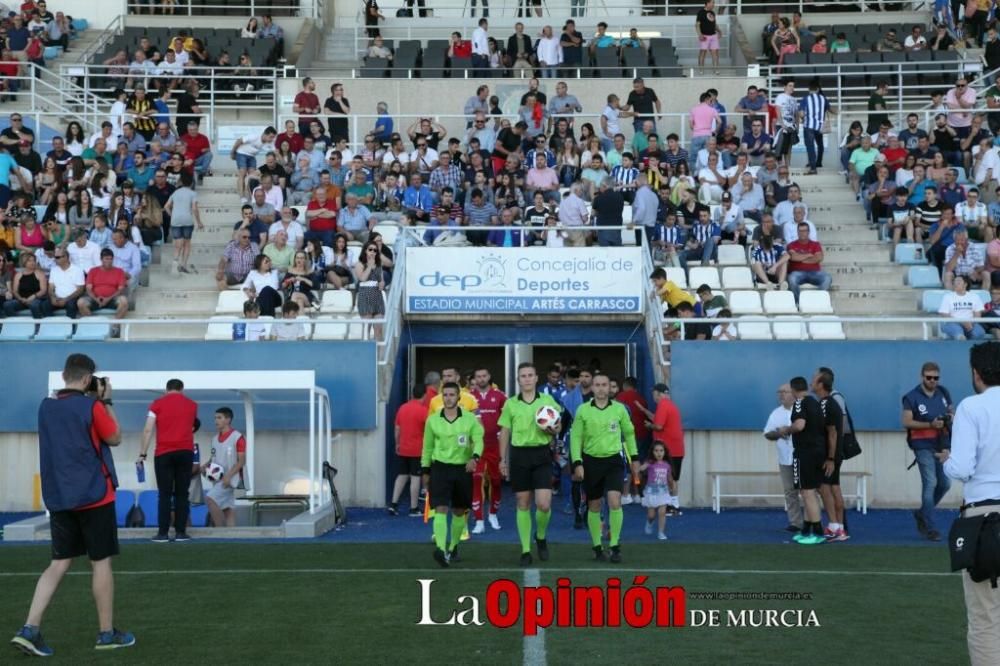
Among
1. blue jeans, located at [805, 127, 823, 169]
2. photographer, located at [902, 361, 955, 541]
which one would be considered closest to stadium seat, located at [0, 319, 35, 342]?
photographer, located at [902, 361, 955, 541]

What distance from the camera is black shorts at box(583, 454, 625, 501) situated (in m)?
14.2

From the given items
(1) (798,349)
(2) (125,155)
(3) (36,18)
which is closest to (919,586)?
(1) (798,349)

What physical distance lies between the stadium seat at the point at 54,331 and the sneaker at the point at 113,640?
38.2 ft

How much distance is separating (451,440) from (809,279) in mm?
10326

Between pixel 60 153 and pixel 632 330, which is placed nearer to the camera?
pixel 632 330

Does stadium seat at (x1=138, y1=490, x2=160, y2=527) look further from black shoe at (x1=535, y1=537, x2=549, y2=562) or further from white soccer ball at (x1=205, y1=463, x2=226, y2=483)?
black shoe at (x1=535, y1=537, x2=549, y2=562)

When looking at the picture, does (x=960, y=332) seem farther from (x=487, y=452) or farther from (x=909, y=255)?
(x=487, y=452)

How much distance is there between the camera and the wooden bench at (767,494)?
19.1 m

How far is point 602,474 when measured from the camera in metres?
14.2

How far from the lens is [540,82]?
30172 mm

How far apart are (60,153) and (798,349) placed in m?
13.1

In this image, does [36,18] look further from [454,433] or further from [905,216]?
[454,433]

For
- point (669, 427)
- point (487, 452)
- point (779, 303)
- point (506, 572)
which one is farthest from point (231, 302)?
point (506, 572)

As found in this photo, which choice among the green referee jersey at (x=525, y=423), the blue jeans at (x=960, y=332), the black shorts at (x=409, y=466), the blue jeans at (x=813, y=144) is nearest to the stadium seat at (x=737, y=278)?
the blue jeans at (x=960, y=332)
